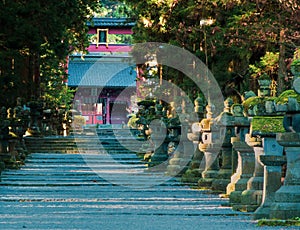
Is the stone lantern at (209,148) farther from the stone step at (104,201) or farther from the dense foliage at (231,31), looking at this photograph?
the dense foliage at (231,31)

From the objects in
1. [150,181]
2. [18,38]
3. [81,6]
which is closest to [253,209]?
[150,181]

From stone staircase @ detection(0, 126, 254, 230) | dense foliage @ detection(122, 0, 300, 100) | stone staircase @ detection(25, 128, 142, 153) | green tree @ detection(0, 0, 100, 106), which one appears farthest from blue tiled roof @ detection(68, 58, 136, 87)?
stone staircase @ detection(0, 126, 254, 230)

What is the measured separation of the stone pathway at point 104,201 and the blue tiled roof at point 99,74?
56.8 metres

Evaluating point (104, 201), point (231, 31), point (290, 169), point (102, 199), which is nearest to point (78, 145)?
point (231, 31)

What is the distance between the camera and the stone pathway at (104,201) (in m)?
15.3

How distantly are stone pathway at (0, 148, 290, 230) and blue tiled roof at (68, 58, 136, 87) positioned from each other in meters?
56.8

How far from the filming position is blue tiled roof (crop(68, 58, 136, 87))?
89.1 metres

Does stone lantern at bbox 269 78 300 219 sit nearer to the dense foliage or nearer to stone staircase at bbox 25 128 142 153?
the dense foliage

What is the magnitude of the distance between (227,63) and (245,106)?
20.6 m

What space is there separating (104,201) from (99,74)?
71.8m

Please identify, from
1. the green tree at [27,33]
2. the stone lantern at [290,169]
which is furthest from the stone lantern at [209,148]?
the green tree at [27,33]

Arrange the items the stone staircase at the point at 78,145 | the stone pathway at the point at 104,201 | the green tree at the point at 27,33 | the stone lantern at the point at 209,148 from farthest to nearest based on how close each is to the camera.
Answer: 1. the stone staircase at the point at 78,145
2. the green tree at the point at 27,33
3. the stone lantern at the point at 209,148
4. the stone pathway at the point at 104,201

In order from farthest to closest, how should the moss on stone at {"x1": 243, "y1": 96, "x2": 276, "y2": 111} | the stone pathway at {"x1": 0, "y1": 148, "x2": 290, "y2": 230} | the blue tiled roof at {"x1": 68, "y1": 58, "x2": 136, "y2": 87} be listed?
the blue tiled roof at {"x1": 68, "y1": 58, "x2": 136, "y2": 87}
the moss on stone at {"x1": 243, "y1": 96, "x2": 276, "y2": 111}
the stone pathway at {"x1": 0, "y1": 148, "x2": 290, "y2": 230}

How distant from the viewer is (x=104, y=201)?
19.7 m
